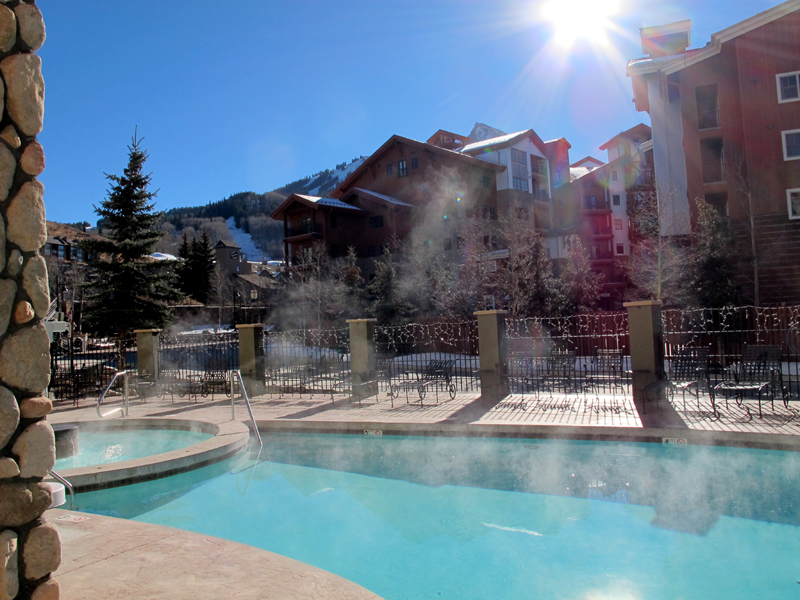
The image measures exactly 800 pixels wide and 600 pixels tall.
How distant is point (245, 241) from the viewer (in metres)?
146

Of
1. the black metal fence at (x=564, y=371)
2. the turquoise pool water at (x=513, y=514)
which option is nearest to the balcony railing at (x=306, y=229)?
the black metal fence at (x=564, y=371)

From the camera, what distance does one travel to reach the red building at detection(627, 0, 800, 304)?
21375mm

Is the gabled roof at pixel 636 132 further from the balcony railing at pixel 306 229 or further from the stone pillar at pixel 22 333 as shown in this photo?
the stone pillar at pixel 22 333

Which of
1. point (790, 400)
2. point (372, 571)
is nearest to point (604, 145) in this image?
point (790, 400)

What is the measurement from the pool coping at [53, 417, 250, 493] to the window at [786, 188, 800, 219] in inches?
881

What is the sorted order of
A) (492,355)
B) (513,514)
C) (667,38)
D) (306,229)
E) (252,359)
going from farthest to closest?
1. (306,229)
2. (667,38)
3. (252,359)
4. (492,355)
5. (513,514)

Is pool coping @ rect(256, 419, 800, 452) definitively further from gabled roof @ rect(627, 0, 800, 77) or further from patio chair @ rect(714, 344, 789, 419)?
gabled roof @ rect(627, 0, 800, 77)

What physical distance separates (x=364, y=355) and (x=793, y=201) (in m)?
19.2

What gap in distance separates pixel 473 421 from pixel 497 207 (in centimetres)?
2924

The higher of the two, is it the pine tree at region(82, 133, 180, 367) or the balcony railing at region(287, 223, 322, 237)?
the balcony railing at region(287, 223, 322, 237)

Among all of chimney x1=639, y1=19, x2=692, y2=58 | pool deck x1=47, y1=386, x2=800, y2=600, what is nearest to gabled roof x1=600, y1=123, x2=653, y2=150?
chimney x1=639, y1=19, x2=692, y2=58

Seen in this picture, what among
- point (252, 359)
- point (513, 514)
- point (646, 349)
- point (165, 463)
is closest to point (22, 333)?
point (513, 514)

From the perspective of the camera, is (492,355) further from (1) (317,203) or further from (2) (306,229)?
(2) (306,229)

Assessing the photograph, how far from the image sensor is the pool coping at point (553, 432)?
727 centimetres
